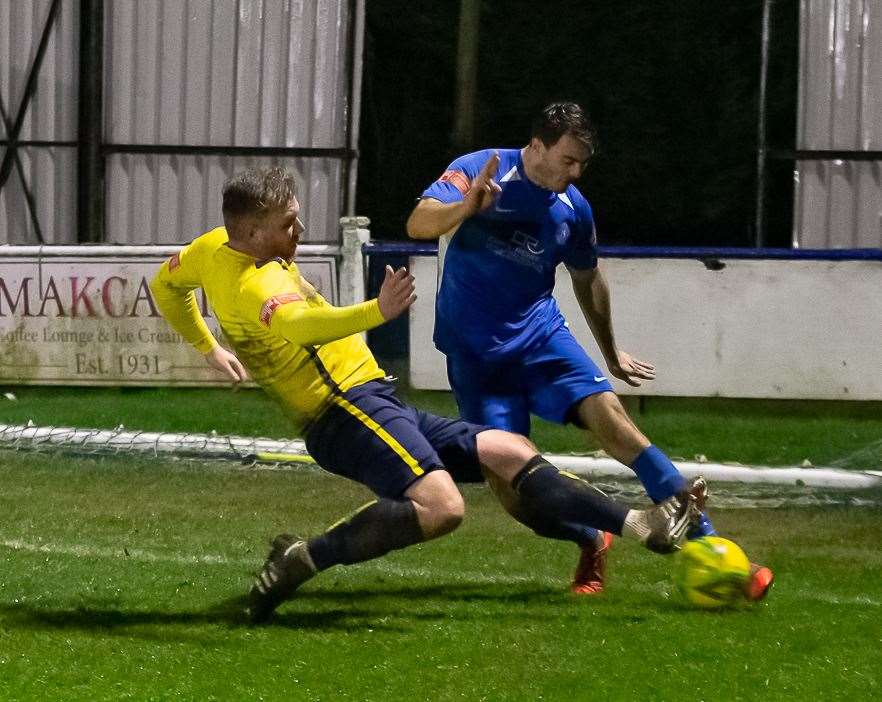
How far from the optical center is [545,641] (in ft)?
16.6

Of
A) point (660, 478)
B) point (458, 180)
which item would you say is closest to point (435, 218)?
point (458, 180)

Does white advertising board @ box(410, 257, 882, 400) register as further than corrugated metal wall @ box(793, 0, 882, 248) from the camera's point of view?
No

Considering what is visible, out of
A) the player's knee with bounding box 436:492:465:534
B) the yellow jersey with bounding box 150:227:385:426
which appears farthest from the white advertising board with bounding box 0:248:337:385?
the player's knee with bounding box 436:492:465:534

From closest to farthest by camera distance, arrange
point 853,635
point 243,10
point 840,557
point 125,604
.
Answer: point 853,635
point 125,604
point 840,557
point 243,10

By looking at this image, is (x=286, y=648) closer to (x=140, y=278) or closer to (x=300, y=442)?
(x=300, y=442)

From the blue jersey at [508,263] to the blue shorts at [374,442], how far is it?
2.81 ft

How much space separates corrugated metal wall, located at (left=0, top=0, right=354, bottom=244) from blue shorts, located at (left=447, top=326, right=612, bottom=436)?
953 centimetres

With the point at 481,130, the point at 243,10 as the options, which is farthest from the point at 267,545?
the point at 481,130

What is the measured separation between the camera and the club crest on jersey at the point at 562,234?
6.18 metres

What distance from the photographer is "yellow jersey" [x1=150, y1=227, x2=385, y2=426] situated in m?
4.95

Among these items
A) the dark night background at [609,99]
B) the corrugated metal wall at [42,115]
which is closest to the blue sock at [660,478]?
the corrugated metal wall at [42,115]

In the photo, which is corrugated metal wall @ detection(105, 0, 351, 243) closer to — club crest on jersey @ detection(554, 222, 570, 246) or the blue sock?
club crest on jersey @ detection(554, 222, 570, 246)

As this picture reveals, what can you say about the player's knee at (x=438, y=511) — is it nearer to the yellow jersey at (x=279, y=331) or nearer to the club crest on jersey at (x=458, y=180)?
the yellow jersey at (x=279, y=331)

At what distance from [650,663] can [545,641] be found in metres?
0.41
